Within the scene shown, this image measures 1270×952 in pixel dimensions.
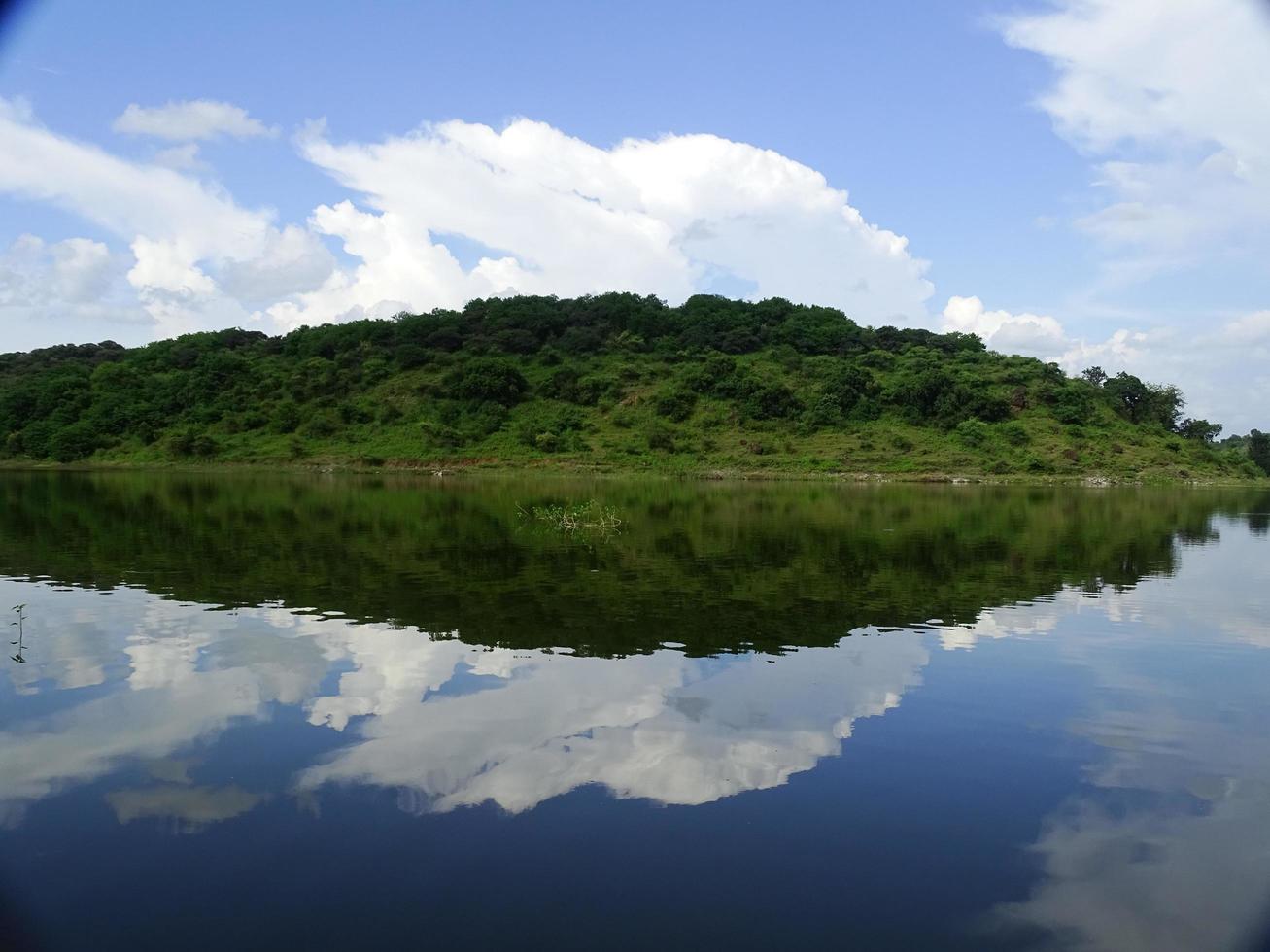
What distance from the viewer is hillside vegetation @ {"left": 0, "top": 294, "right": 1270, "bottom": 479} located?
86.8 m

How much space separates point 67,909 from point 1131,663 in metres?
13.8

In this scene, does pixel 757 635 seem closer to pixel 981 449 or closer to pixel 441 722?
pixel 441 722

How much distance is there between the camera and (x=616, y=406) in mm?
97438

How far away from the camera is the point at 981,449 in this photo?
8681 cm

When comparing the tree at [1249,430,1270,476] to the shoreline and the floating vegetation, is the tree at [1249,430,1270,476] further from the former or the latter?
the floating vegetation

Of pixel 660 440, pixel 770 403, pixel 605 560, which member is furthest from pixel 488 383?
pixel 605 560

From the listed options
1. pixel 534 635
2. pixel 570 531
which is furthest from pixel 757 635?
pixel 570 531

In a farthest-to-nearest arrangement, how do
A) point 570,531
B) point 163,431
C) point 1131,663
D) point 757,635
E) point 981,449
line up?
point 163,431, point 981,449, point 570,531, point 757,635, point 1131,663

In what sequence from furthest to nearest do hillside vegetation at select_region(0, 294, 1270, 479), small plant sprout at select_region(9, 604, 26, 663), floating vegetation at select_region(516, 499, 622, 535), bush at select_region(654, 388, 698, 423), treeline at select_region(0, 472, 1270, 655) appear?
bush at select_region(654, 388, 698, 423)
hillside vegetation at select_region(0, 294, 1270, 479)
floating vegetation at select_region(516, 499, 622, 535)
treeline at select_region(0, 472, 1270, 655)
small plant sprout at select_region(9, 604, 26, 663)

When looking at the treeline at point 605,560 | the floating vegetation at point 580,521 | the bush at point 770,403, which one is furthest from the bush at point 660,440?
the floating vegetation at point 580,521

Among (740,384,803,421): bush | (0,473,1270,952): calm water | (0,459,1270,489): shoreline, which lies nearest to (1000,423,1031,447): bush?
(0,459,1270,489): shoreline

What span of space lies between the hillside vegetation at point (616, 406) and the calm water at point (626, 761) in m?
65.6

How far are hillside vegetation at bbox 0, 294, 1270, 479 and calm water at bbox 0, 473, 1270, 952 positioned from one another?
6556 centimetres

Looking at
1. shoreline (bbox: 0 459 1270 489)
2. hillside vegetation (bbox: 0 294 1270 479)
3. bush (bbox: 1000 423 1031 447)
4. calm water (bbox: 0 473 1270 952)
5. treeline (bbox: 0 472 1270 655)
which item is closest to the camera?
calm water (bbox: 0 473 1270 952)
